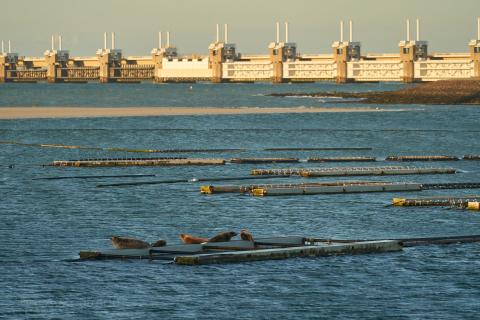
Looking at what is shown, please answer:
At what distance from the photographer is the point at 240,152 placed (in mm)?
95500

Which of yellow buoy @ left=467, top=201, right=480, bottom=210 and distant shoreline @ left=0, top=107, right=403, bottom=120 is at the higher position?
distant shoreline @ left=0, top=107, right=403, bottom=120

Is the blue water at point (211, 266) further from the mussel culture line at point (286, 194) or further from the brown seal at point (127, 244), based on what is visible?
the brown seal at point (127, 244)

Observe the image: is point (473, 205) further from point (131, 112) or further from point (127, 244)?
point (131, 112)

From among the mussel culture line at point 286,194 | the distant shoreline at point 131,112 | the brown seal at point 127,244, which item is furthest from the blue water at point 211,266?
the distant shoreline at point 131,112

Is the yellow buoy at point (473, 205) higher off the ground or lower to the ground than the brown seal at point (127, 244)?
higher

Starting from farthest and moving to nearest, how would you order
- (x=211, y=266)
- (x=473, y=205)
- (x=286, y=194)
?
(x=286, y=194)
(x=473, y=205)
(x=211, y=266)

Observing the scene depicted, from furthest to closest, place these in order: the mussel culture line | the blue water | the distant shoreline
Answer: the distant shoreline, the mussel culture line, the blue water

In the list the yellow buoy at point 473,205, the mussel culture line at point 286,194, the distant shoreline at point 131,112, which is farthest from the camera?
the distant shoreline at point 131,112

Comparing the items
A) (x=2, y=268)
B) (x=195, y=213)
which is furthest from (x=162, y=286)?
(x=195, y=213)

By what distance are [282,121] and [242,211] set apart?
93862mm

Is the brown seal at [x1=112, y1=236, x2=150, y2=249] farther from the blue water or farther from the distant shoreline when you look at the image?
the distant shoreline

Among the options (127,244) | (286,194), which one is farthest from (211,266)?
(286,194)

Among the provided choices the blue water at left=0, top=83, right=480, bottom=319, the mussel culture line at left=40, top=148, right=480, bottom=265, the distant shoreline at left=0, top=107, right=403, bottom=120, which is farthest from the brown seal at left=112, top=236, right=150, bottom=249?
the distant shoreline at left=0, top=107, right=403, bottom=120

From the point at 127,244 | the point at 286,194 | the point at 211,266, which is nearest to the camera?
the point at 211,266
